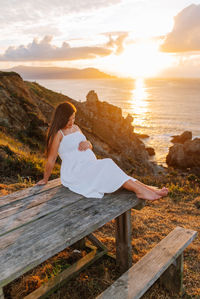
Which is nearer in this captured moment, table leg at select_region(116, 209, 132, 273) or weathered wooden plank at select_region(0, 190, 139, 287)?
weathered wooden plank at select_region(0, 190, 139, 287)

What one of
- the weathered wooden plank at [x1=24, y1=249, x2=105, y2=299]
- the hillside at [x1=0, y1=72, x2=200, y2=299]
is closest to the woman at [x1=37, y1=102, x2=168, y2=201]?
the weathered wooden plank at [x1=24, y1=249, x2=105, y2=299]

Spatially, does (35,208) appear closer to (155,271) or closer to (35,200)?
(35,200)

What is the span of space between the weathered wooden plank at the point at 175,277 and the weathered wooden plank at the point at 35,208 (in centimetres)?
173

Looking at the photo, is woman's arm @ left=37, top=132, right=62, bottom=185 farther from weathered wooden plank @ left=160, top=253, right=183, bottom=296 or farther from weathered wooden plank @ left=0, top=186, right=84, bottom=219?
weathered wooden plank @ left=160, top=253, right=183, bottom=296

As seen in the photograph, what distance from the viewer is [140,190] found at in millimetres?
3795

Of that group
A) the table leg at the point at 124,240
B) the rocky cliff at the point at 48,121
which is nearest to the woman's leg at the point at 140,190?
the table leg at the point at 124,240

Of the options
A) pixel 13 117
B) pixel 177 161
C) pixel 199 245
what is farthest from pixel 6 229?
pixel 177 161

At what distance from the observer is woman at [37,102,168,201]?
383 centimetres

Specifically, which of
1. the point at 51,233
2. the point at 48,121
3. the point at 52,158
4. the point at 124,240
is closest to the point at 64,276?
the point at 124,240

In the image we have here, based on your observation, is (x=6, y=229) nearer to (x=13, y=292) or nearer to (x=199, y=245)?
(x=13, y=292)

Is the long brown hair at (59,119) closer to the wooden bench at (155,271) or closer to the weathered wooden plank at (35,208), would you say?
the weathered wooden plank at (35,208)

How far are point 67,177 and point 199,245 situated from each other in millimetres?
3245

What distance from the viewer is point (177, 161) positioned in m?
36.8

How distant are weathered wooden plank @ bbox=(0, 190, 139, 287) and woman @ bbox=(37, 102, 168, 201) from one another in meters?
0.22
